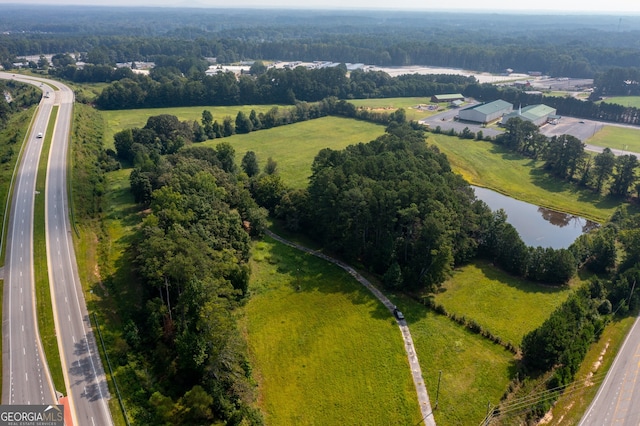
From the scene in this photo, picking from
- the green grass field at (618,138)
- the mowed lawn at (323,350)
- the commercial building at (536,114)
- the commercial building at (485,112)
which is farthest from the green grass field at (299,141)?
the green grass field at (618,138)

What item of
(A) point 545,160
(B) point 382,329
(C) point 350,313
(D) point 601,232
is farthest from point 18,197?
(A) point 545,160

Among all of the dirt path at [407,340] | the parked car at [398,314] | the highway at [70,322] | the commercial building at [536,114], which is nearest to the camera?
the highway at [70,322]

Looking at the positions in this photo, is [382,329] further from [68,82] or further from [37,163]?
[68,82]

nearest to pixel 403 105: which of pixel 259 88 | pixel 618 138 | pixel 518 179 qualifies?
pixel 259 88

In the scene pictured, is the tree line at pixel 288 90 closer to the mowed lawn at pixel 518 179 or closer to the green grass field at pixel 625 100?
the green grass field at pixel 625 100

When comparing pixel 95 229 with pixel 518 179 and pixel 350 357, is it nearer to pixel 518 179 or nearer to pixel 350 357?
pixel 350 357

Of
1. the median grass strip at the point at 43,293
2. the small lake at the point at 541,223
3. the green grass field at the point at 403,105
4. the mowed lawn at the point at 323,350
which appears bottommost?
the mowed lawn at the point at 323,350
